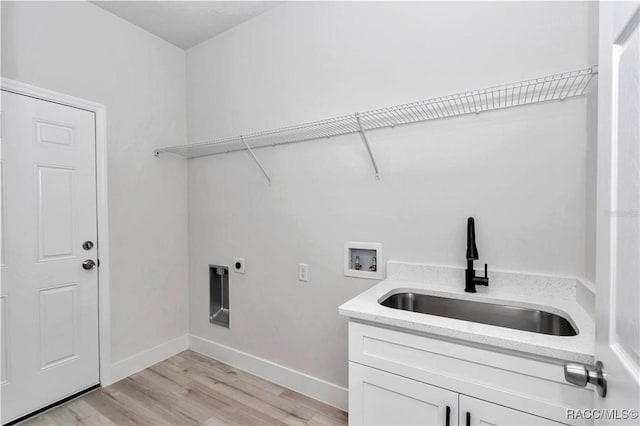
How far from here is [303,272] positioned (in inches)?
83.8

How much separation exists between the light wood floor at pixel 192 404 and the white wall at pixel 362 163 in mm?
207

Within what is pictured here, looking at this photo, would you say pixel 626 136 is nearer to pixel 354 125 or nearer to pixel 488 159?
pixel 488 159

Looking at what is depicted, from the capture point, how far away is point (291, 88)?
7.12 feet

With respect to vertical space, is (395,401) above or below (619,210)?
below

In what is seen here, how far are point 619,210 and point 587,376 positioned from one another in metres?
0.38

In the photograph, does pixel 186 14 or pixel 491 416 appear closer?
pixel 491 416

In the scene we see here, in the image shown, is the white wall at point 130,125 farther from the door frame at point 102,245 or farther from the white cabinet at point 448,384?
the white cabinet at point 448,384

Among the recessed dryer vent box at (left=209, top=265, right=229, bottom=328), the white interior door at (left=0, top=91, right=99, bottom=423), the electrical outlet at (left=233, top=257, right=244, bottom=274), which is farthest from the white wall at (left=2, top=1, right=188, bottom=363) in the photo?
the electrical outlet at (left=233, top=257, right=244, bottom=274)

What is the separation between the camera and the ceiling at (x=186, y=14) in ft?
7.21

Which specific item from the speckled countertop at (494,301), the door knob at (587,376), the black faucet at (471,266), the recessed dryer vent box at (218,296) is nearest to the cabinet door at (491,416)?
the speckled countertop at (494,301)

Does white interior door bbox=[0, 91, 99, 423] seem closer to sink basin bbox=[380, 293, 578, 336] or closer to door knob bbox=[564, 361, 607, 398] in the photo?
sink basin bbox=[380, 293, 578, 336]

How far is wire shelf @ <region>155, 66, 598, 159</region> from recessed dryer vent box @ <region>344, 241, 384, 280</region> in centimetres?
71

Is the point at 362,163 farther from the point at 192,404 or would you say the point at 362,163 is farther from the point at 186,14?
the point at 192,404

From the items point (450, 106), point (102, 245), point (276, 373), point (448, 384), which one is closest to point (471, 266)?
point (448, 384)
